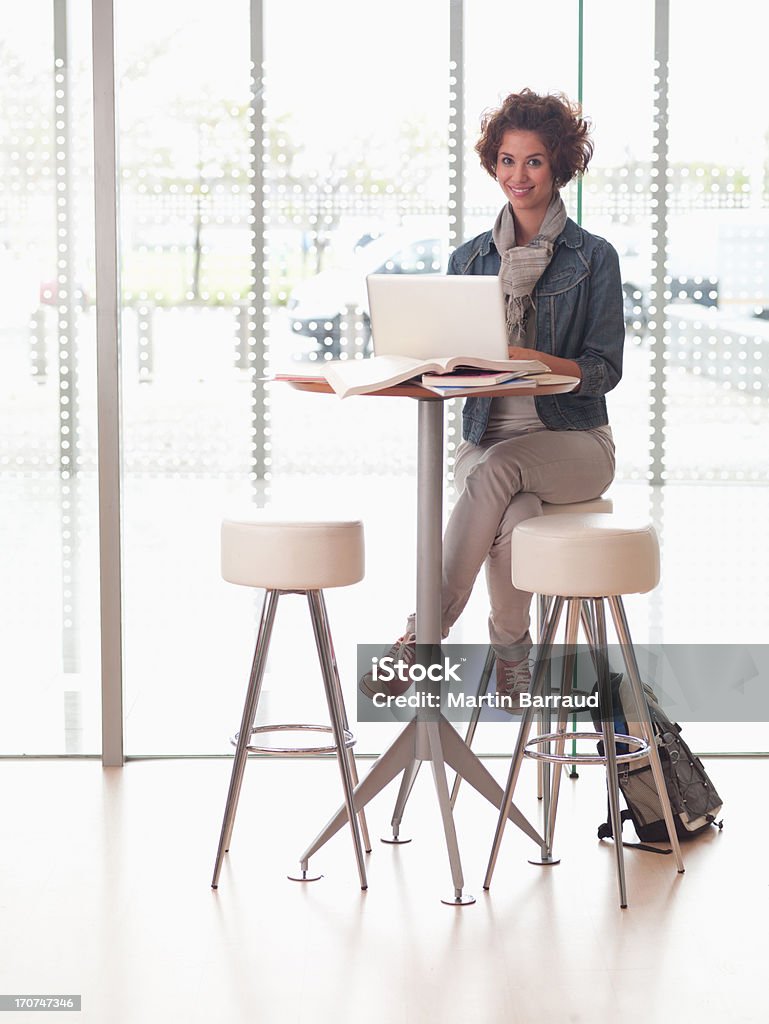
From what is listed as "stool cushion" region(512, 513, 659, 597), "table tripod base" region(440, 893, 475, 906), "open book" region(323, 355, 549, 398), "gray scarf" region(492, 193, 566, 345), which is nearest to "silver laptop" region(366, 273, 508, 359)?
"open book" region(323, 355, 549, 398)

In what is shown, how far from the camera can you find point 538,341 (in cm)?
354

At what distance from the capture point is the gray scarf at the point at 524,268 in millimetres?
3494

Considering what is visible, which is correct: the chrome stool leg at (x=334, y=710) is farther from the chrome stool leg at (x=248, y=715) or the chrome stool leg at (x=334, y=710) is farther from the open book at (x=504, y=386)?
the open book at (x=504, y=386)

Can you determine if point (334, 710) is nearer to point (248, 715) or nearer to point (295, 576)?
point (248, 715)

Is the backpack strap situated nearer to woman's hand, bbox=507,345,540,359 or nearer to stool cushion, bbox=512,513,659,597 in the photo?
stool cushion, bbox=512,513,659,597

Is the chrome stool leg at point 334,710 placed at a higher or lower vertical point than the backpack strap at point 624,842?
higher

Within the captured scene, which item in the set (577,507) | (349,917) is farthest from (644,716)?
(349,917)

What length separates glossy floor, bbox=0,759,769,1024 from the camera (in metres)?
2.57

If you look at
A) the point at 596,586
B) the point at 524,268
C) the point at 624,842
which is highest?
the point at 524,268

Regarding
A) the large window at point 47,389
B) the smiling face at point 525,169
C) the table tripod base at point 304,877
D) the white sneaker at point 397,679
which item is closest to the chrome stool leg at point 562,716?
the white sneaker at point 397,679

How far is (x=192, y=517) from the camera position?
3947 mm

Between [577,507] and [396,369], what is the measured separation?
2.74 ft

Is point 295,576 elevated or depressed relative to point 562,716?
elevated

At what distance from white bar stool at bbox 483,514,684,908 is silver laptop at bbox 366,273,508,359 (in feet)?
1.40
